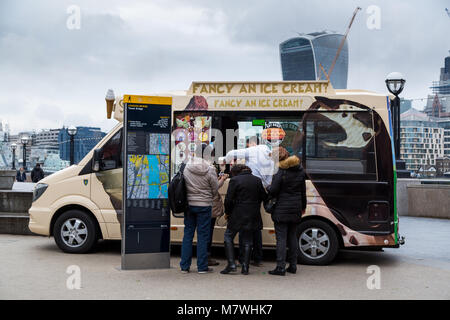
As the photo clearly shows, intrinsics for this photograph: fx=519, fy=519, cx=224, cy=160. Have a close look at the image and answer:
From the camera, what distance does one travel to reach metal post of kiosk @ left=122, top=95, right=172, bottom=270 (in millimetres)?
7543

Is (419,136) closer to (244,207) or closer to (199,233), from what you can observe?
(244,207)

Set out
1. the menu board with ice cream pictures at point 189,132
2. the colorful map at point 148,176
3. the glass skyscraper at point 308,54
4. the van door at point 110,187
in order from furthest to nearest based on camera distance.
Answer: the glass skyscraper at point 308,54 < the van door at point 110,187 < the menu board with ice cream pictures at point 189,132 < the colorful map at point 148,176

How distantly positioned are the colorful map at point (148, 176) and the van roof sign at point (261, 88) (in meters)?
1.51

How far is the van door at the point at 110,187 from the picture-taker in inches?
339

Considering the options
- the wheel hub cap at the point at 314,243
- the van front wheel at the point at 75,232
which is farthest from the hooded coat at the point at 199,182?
the van front wheel at the point at 75,232

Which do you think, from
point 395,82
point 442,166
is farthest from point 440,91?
point 395,82

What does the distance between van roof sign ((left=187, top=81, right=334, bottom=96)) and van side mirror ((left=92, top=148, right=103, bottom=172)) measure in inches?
69.4

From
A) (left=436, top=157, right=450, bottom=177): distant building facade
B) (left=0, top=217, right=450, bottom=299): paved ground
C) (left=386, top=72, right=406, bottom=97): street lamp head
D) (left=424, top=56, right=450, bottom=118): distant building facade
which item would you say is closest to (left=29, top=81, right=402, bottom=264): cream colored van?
(left=0, top=217, right=450, bottom=299): paved ground

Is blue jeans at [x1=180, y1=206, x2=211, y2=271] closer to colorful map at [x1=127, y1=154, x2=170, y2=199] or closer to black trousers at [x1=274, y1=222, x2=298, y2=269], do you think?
colorful map at [x1=127, y1=154, x2=170, y2=199]

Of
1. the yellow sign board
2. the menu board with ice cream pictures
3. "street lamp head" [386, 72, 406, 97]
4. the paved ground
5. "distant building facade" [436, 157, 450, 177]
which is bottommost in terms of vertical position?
the paved ground

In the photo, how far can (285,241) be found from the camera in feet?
24.4

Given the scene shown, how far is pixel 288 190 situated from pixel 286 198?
12 centimetres

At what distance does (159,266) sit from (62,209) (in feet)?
7.42

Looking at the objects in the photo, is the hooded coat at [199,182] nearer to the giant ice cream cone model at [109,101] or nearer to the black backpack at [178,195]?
the black backpack at [178,195]
